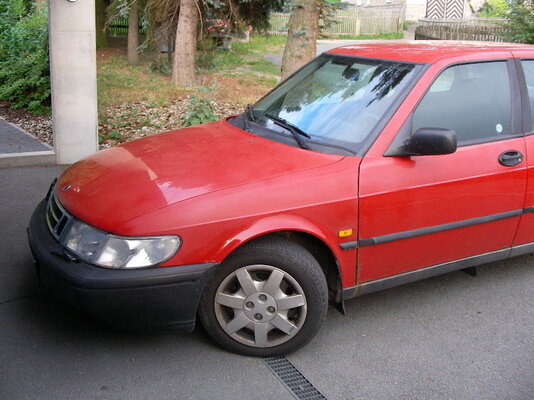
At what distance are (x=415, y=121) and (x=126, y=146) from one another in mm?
1899

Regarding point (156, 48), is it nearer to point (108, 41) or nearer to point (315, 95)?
point (108, 41)

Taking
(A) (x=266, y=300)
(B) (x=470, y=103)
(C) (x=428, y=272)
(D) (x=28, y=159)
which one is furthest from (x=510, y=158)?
(D) (x=28, y=159)

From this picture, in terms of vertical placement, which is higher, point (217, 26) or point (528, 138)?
point (217, 26)

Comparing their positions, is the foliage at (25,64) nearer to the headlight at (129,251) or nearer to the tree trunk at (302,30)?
the tree trunk at (302,30)

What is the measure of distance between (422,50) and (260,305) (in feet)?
6.82

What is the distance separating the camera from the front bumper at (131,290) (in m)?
3.41

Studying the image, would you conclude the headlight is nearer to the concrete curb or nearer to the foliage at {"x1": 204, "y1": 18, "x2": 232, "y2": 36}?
the concrete curb

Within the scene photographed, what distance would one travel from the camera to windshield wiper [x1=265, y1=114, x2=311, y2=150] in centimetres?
419

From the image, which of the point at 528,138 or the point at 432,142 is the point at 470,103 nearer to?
the point at 528,138

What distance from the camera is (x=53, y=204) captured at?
161 inches

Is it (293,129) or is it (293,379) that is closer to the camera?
(293,379)

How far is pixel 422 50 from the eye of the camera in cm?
459

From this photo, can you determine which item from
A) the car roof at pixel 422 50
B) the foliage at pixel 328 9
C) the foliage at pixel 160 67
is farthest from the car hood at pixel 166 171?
the foliage at pixel 160 67

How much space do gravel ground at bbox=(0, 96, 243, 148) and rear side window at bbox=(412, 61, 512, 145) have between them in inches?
208
